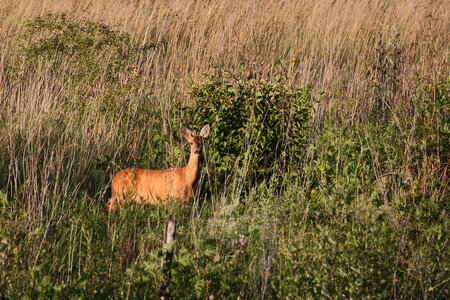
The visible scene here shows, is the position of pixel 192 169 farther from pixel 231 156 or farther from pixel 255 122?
pixel 255 122

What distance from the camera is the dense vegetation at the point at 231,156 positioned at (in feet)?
8.34

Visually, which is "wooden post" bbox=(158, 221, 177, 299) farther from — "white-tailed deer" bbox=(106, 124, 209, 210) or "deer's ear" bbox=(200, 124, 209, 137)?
"deer's ear" bbox=(200, 124, 209, 137)

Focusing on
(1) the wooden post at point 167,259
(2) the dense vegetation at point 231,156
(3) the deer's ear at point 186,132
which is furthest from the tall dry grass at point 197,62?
(1) the wooden post at point 167,259

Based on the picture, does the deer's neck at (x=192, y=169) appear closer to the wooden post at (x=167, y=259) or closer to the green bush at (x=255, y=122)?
the green bush at (x=255, y=122)

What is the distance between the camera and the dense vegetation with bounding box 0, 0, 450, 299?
2.54 meters

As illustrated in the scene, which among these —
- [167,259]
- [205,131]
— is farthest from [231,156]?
[167,259]

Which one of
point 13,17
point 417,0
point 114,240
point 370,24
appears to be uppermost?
point 417,0

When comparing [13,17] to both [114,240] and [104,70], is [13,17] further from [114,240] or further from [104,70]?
[114,240]

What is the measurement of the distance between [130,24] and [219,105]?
13.7ft

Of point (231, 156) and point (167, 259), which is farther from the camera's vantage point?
point (231, 156)

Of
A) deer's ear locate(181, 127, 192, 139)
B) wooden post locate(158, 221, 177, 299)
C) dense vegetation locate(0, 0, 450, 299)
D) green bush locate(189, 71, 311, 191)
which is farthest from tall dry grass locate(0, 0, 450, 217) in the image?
wooden post locate(158, 221, 177, 299)

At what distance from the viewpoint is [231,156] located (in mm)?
4480

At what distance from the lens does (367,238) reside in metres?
2.60

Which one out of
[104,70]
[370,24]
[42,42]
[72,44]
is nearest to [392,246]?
[104,70]
